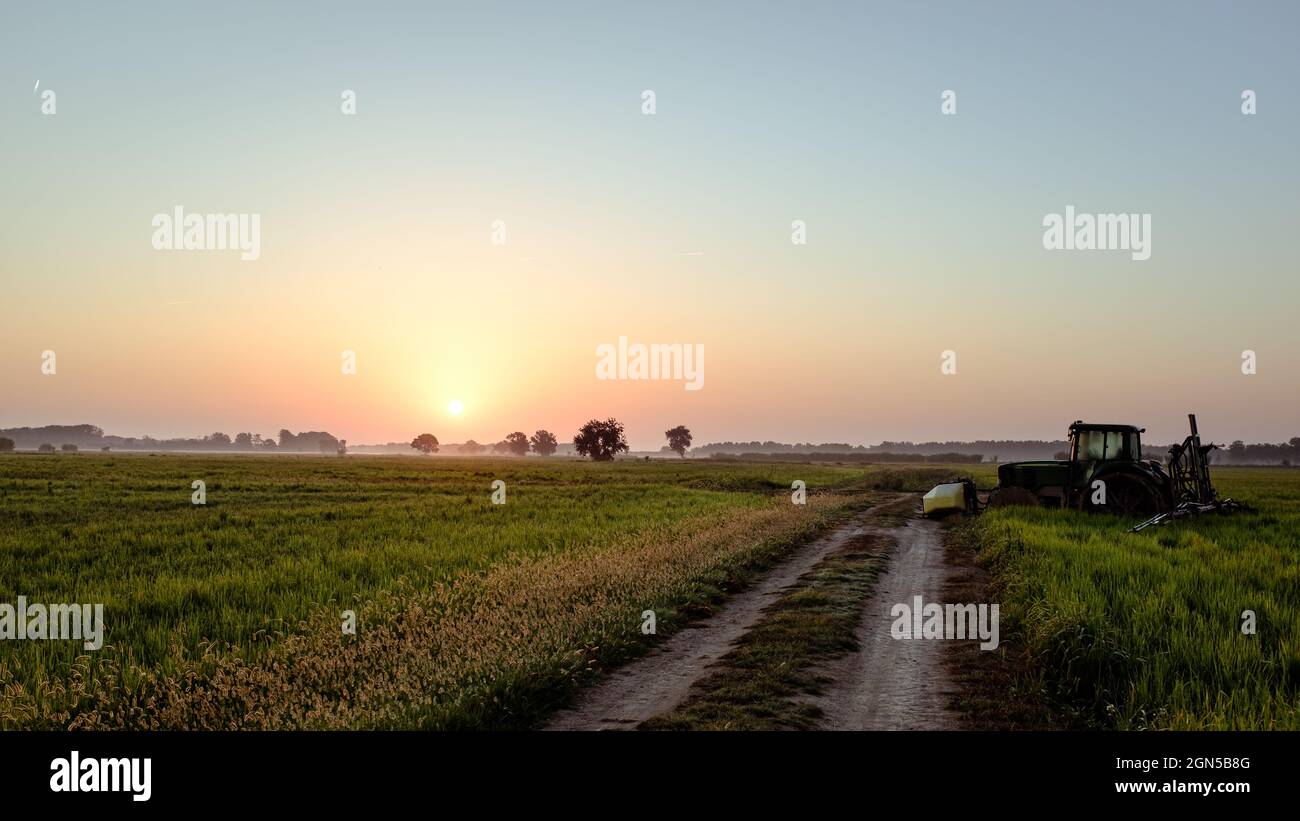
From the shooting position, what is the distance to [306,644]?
1045 cm

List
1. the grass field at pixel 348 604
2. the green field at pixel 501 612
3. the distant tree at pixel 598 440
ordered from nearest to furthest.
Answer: the green field at pixel 501 612
the grass field at pixel 348 604
the distant tree at pixel 598 440

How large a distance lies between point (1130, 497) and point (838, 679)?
1991 cm

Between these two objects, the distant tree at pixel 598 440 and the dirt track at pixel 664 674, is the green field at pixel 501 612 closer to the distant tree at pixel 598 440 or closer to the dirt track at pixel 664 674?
the dirt track at pixel 664 674

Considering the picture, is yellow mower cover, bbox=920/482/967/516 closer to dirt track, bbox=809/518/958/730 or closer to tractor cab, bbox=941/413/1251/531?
tractor cab, bbox=941/413/1251/531

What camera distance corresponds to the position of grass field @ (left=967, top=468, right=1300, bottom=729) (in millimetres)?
7664

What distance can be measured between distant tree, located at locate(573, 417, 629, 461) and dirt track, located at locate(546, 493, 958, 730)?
15690cm

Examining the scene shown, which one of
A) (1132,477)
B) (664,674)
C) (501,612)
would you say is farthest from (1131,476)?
(501,612)

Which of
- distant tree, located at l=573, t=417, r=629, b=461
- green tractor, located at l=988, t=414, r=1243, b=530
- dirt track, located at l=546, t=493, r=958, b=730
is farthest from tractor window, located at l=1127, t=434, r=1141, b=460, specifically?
distant tree, located at l=573, t=417, r=629, b=461

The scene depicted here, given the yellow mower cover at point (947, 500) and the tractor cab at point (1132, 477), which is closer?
the tractor cab at point (1132, 477)

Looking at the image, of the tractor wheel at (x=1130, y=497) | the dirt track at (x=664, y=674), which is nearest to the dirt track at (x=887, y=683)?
the dirt track at (x=664, y=674)

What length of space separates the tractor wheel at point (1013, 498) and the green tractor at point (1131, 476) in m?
1.12

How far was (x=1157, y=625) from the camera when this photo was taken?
1023cm

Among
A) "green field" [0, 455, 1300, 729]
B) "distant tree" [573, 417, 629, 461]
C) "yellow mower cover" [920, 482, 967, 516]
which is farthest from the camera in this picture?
"distant tree" [573, 417, 629, 461]

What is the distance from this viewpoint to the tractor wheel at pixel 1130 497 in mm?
23516
